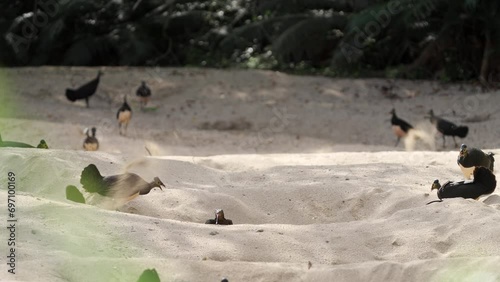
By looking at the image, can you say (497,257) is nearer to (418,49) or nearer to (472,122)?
(472,122)

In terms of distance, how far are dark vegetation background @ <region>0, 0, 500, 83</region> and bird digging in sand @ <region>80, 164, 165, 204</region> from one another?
31.8ft

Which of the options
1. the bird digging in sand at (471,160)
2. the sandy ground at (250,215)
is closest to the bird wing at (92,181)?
the sandy ground at (250,215)

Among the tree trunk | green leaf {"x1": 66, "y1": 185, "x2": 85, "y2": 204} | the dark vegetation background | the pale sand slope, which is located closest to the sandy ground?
the pale sand slope

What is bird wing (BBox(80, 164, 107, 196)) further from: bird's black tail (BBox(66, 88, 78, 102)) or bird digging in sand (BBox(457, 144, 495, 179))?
bird's black tail (BBox(66, 88, 78, 102))

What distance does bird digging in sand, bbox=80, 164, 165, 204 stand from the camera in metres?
6.70

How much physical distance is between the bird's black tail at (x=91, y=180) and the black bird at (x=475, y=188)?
2425 mm

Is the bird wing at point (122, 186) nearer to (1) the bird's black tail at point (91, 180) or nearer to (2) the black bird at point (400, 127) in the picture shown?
(1) the bird's black tail at point (91, 180)

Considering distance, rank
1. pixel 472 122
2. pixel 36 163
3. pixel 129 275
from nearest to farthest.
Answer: pixel 129 275
pixel 36 163
pixel 472 122

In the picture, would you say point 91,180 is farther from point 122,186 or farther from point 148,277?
point 148,277

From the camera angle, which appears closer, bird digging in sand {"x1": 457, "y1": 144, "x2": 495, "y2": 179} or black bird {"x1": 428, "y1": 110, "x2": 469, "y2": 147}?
bird digging in sand {"x1": 457, "y1": 144, "x2": 495, "y2": 179}

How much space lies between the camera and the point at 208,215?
6.89m

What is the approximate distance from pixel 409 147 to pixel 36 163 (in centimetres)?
722

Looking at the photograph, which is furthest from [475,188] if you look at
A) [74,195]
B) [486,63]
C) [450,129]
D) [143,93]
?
[486,63]

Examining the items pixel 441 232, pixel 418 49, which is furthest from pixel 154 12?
pixel 441 232
